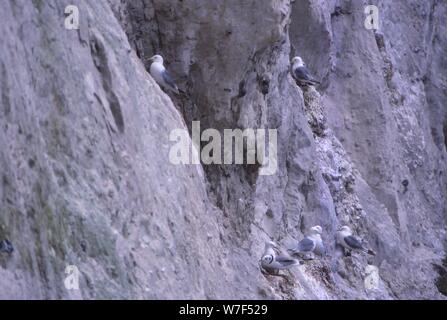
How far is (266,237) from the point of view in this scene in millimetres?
12688

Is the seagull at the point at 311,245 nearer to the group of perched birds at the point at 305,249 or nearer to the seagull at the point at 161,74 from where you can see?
the group of perched birds at the point at 305,249

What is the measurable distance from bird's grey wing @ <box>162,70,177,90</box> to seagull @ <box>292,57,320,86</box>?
4500 millimetres

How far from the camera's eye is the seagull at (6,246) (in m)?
7.46

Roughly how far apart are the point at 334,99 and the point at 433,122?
447cm

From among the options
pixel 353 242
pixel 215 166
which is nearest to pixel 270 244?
pixel 215 166

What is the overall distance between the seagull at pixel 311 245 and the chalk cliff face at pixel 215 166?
21cm

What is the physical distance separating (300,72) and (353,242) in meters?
2.71

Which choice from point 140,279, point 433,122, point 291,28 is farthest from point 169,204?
point 433,122

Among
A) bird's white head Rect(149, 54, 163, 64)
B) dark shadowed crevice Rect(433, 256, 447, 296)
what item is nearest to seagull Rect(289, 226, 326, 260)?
bird's white head Rect(149, 54, 163, 64)

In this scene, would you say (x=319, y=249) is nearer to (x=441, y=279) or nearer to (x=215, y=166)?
(x=215, y=166)

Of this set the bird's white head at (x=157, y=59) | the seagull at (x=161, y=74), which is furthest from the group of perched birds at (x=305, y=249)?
the bird's white head at (x=157, y=59)

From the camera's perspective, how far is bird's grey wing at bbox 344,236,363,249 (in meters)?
14.7

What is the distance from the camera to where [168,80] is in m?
11.2
